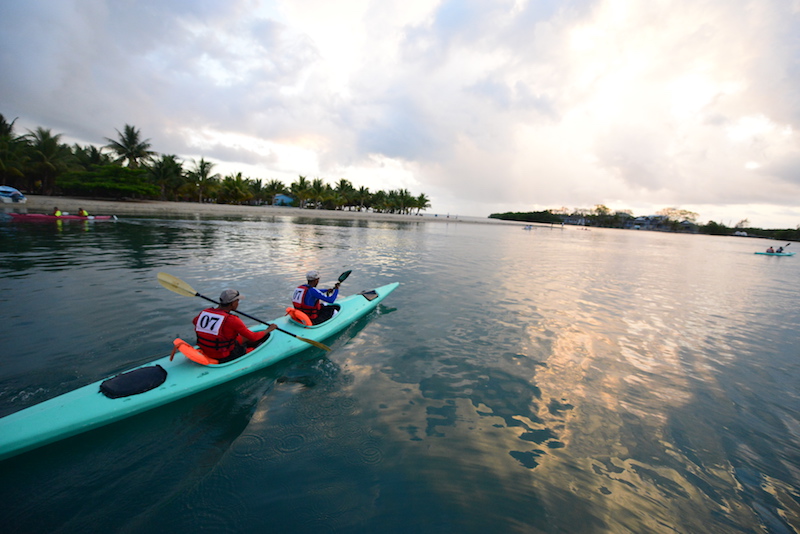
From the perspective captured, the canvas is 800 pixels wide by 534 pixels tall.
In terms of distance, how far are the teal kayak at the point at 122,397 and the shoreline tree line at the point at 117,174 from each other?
4895 centimetres

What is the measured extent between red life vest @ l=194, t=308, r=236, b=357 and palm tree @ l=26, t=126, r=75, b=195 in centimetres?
5177

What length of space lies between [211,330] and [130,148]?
60845 mm

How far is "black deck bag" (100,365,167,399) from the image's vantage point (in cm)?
472

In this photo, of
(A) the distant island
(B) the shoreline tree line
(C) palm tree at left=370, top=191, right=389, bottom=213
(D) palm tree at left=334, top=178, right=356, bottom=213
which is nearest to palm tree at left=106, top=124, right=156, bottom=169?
(B) the shoreline tree line

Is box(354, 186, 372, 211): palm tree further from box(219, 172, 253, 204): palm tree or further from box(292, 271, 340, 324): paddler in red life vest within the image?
box(292, 271, 340, 324): paddler in red life vest

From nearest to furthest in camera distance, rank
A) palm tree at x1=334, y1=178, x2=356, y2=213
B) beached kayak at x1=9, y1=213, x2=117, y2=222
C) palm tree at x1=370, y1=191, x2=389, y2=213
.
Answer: beached kayak at x1=9, y1=213, x2=117, y2=222, palm tree at x1=334, y1=178, x2=356, y2=213, palm tree at x1=370, y1=191, x2=389, y2=213

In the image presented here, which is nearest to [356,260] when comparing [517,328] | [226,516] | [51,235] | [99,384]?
[517,328]

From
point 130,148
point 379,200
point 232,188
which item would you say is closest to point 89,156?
point 130,148

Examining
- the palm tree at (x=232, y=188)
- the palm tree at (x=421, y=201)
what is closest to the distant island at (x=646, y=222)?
the palm tree at (x=421, y=201)

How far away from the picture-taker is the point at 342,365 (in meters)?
6.98

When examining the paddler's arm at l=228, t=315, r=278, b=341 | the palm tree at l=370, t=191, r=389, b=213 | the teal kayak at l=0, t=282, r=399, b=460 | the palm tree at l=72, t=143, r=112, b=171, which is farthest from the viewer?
the palm tree at l=370, t=191, r=389, b=213

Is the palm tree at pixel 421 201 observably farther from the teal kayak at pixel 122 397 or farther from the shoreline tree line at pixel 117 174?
the teal kayak at pixel 122 397

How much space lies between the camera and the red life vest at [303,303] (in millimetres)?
7906

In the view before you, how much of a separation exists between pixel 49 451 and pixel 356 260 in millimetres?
15669
